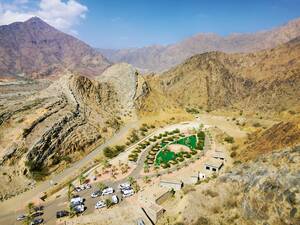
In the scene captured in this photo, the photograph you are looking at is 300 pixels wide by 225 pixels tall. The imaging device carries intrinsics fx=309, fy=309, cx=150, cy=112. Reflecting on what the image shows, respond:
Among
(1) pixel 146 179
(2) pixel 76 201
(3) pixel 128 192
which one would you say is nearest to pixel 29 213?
(2) pixel 76 201

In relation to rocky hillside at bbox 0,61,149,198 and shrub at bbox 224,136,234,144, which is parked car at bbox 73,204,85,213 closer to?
rocky hillside at bbox 0,61,149,198

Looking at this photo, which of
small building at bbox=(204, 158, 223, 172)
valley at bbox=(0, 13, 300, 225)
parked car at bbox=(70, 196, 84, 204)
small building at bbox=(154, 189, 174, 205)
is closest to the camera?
valley at bbox=(0, 13, 300, 225)

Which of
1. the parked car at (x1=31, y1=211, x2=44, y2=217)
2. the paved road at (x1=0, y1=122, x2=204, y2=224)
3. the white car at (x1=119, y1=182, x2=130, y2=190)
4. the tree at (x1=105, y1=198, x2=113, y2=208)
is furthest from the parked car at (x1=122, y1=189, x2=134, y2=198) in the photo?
the parked car at (x1=31, y1=211, x2=44, y2=217)

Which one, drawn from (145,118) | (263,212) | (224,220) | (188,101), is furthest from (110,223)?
(188,101)

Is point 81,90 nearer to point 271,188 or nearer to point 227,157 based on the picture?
point 227,157

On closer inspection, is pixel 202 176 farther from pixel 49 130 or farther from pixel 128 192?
pixel 49 130
